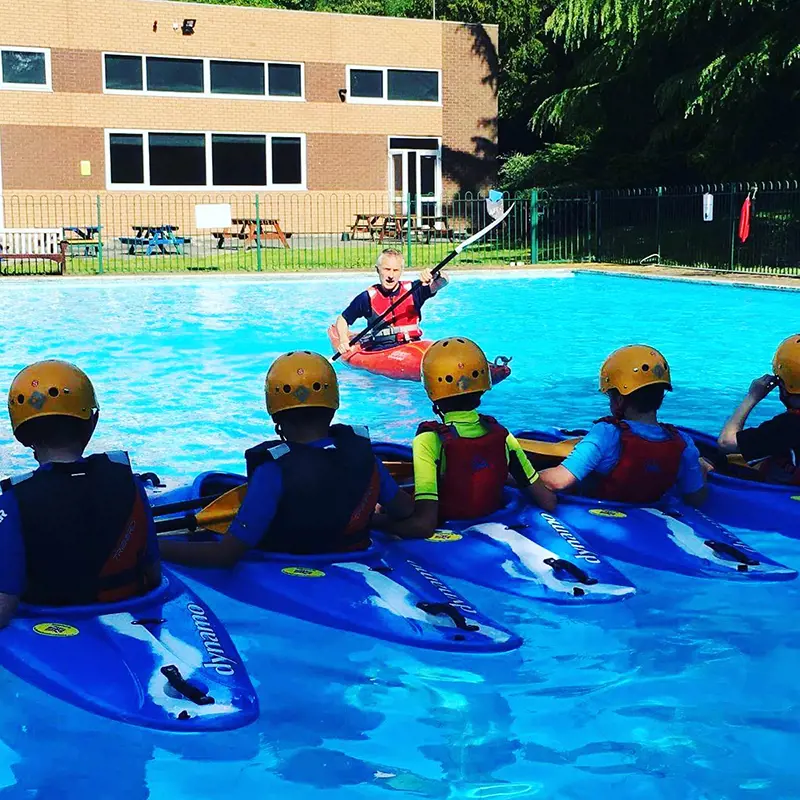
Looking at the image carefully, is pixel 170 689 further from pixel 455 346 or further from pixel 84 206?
pixel 84 206

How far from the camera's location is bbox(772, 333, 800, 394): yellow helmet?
561 centimetres

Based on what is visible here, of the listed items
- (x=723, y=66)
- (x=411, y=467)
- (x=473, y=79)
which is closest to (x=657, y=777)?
(x=411, y=467)

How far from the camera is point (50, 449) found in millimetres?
4105

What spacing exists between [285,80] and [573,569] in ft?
98.9

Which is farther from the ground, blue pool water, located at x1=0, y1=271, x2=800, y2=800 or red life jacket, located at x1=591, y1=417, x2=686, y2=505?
red life jacket, located at x1=591, y1=417, x2=686, y2=505

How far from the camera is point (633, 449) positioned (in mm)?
5551

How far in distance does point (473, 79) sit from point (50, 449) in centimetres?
3332

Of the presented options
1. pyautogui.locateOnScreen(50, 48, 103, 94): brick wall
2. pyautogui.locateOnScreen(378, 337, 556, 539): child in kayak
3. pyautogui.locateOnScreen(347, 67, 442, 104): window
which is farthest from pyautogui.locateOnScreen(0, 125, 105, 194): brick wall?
pyautogui.locateOnScreen(378, 337, 556, 539): child in kayak

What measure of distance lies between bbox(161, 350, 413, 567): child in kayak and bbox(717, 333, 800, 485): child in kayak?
77.9 inches

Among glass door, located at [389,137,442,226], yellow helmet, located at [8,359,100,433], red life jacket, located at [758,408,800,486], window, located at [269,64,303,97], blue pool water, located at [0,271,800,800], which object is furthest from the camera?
glass door, located at [389,137,442,226]

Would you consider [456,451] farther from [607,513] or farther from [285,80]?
[285,80]

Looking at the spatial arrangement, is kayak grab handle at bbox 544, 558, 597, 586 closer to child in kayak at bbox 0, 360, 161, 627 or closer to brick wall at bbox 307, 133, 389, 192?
child in kayak at bbox 0, 360, 161, 627

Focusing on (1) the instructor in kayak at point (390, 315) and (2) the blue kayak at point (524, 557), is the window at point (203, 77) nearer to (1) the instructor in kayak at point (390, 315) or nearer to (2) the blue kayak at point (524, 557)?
(1) the instructor in kayak at point (390, 315)

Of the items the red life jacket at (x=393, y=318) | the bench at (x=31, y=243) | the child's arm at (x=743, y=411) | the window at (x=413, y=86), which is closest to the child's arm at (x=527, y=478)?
the child's arm at (x=743, y=411)
